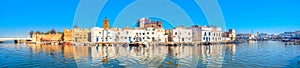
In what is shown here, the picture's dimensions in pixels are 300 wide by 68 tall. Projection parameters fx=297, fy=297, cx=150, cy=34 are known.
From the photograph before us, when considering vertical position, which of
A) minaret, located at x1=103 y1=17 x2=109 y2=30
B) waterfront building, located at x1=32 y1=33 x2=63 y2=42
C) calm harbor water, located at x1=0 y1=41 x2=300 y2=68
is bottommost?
calm harbor water, located at x1=0 y1=41 x2=300 y2=68

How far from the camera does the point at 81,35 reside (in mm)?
Result: 82438

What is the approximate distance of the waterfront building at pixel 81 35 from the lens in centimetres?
8150

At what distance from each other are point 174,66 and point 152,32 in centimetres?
5414

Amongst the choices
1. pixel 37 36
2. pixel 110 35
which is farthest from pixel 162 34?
pixel 37 36

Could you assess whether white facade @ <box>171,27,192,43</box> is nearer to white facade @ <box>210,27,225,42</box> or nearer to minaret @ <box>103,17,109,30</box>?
white facade @ <box>210,27,225,42</box>

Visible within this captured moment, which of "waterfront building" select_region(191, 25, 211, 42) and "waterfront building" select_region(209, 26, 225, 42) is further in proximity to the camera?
"waterfront building" select_region(209, 26, 225, 42)

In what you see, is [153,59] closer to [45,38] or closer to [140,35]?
[140,35]

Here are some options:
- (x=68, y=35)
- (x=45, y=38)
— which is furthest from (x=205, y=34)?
(x=45, y=38)

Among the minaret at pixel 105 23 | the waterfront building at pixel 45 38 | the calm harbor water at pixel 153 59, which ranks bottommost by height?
the calm harbor water at pixel 153 59

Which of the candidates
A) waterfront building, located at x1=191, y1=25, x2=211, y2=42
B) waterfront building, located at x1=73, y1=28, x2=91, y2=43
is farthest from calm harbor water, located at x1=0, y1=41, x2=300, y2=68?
waterfront building, located at x1=73, y1=28, x2=91, y2=43

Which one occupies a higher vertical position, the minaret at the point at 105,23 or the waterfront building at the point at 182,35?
the minaret at the point at 105,23

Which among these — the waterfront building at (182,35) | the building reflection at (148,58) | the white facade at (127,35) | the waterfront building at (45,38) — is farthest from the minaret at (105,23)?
the building reflection at (148,58)

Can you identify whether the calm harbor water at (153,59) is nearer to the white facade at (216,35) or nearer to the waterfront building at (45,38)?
the white facade at (216,35)

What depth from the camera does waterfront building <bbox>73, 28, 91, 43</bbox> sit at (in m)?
81.5
